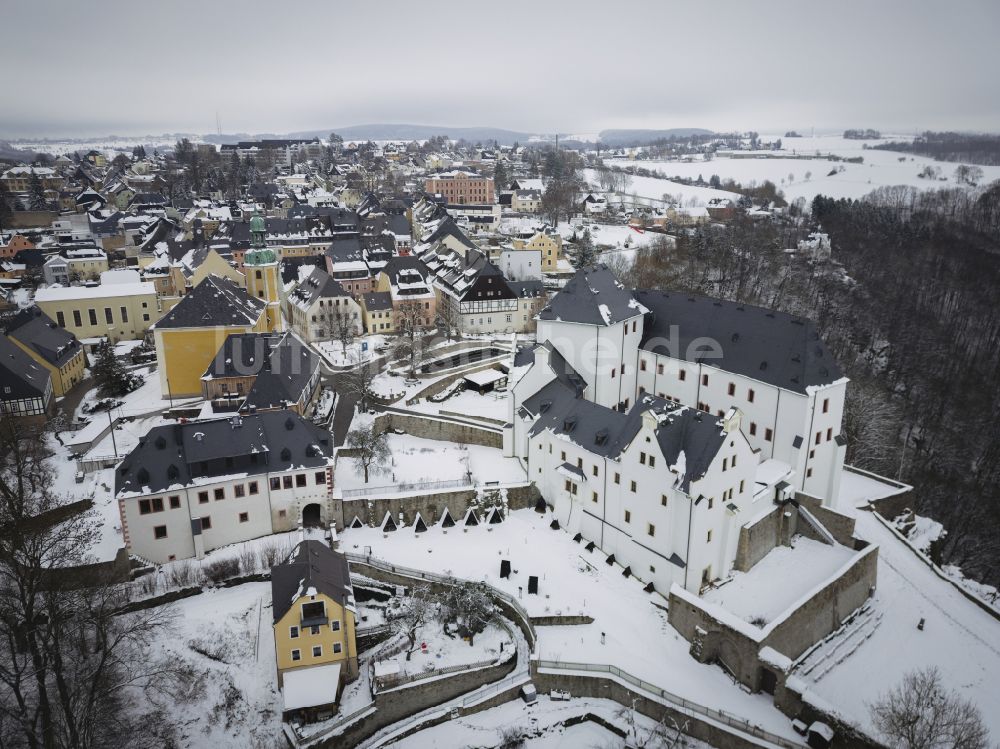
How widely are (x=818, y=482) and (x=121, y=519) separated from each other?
37.0m

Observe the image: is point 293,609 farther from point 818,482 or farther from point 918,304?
point 918,304

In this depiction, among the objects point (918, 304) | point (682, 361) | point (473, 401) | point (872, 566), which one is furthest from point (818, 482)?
point (918, 304)

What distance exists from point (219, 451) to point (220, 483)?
1586 mm

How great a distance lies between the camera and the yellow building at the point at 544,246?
3391 inches

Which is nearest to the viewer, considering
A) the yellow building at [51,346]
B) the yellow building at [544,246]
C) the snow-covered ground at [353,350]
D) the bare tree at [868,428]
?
the yellow building at [51,346]

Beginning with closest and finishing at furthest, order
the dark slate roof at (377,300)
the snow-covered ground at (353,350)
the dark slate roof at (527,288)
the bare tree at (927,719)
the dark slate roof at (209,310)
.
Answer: the bare tree at (927,719) → the dark slate roof at (209,310) → the snow-covered ground at (353,350) → the dark slate roof at (377,300) → the dark slate roof at (527,288)

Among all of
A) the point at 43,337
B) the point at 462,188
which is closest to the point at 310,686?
the point at 43,337

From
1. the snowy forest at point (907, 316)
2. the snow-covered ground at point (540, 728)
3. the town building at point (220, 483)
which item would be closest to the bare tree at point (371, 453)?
the town building at point (220, 483)

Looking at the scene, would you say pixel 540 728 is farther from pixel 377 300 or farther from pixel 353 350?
pixel 377 300

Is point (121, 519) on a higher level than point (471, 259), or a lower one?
lower

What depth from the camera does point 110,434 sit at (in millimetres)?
44375

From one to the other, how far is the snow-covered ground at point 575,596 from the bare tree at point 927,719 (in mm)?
3816

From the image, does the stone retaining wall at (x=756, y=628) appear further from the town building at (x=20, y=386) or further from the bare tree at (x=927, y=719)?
the town building at (x=20, y=386)

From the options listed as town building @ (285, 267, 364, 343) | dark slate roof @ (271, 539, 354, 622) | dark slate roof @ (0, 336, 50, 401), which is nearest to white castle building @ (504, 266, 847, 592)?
dark slate roof @ (271, 539, 354, 622)
